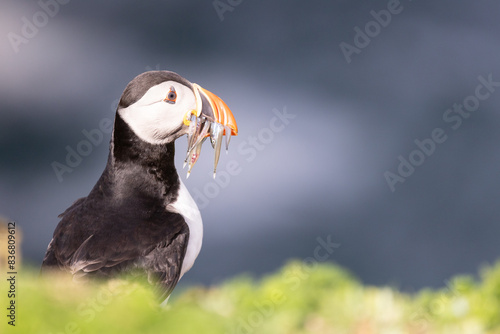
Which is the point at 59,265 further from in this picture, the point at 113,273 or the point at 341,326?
the point at 341,326

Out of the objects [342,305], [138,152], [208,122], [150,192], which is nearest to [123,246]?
[150,192]

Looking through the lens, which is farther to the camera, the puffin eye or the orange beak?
the orange beak

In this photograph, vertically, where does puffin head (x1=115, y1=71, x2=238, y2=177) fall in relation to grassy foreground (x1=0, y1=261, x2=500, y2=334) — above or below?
above

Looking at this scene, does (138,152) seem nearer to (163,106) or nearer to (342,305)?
(163,106)

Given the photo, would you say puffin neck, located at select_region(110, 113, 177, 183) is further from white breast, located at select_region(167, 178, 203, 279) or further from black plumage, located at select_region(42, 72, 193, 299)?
white breast, located at select_region(167, 178, 203, 279)

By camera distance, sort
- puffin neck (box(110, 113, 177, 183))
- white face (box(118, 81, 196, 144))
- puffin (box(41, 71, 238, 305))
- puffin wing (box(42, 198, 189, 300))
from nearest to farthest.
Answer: puffin wing (box(42, 198, 189, 300))
puffin (box(41, 71, 238, 305))
white face (box(118, 81, 196, 144))
puffin neck (box(110, 113, 177, 183))

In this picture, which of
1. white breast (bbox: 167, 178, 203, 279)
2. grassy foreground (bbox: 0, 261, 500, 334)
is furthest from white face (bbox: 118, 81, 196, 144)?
grassy foreground (bbox: 0, 261, 500, 334)

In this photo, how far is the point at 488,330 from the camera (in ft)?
17.4

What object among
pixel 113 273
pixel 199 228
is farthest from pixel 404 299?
pixel 113 273

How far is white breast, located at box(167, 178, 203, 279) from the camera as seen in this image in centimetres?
456

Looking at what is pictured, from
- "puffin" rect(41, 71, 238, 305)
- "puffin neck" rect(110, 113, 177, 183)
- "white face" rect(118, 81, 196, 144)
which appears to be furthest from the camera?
"puffin neck" rect(110, 113, 177, 183)

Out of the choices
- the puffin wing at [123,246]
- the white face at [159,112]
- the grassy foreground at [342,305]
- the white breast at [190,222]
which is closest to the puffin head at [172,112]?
the white face at [159,112]

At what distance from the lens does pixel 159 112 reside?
4.48 meters

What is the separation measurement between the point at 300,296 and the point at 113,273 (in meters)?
2.42
